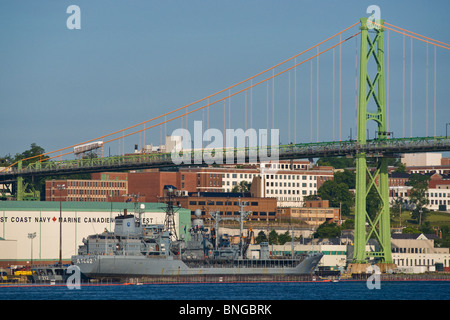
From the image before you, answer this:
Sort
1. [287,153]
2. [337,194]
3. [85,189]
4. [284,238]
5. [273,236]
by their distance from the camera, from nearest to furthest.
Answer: [287,153], [284,238], [273,236], [85,189], [337,194]

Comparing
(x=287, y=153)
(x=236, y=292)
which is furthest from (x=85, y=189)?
(x=236, y=292)

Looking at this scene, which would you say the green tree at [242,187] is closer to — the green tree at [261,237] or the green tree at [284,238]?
the green tree at [261,237]

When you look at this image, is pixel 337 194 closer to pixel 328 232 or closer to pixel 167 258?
pixel 328 232

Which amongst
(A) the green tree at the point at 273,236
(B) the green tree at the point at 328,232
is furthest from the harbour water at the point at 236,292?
(A) the green tree at the point at 273,236

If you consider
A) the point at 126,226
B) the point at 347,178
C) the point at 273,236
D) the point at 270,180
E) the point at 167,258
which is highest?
the point at 347,178
